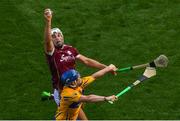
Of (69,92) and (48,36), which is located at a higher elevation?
(48,36)

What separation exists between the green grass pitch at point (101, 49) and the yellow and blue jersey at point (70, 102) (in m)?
2.39

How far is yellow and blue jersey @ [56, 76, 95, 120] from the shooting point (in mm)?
13048

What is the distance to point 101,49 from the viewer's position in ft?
63.7

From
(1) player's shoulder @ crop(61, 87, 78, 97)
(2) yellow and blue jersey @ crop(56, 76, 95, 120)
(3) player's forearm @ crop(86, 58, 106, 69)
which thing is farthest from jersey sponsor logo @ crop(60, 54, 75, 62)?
(1) player's shoulder @ crop(61, 87, 78, 97)

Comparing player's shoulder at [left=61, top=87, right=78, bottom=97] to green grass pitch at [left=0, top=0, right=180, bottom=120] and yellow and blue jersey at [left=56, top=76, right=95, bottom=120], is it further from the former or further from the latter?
green grass pitch at [left=0, top=0, right=180, bottom=120]

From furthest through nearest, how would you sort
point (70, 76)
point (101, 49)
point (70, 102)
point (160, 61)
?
point (101, 49) → point (160, 61) → point (70, 102) → point (70, 76)

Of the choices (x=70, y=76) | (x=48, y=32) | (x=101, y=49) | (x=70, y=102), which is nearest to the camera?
(x=70, y=76)

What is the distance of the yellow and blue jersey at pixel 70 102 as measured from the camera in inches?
514

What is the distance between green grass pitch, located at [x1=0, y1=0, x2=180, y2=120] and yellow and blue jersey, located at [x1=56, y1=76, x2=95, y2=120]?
7.84 ft

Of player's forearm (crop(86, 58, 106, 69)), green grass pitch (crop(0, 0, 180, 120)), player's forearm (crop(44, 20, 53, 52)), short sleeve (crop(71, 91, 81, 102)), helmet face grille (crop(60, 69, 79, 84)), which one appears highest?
player's forearm (crop(44, 20, 53, 52))

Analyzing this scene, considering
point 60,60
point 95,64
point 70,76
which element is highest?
point 60,60

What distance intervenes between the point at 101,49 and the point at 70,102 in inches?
251

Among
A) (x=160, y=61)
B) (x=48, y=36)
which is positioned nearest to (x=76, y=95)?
(x=48, y=36)

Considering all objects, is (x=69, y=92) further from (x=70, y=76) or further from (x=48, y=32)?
(x=48, y=32)
